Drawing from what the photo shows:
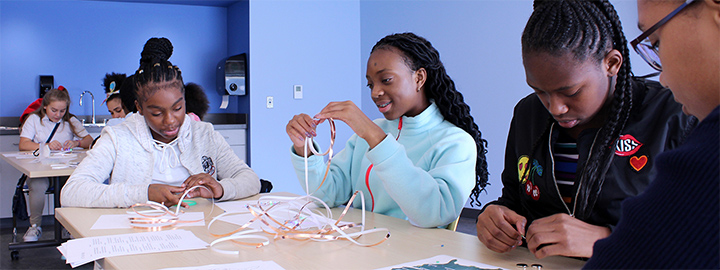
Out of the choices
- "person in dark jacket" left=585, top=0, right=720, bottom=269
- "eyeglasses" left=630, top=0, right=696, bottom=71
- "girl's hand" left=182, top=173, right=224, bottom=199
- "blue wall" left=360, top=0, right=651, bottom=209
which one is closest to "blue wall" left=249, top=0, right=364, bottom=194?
"blue wall" left=360, top=0, right=651, bottom=209

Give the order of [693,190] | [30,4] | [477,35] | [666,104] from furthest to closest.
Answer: [30,4] < [477,35] < [666,104] < [693,190]

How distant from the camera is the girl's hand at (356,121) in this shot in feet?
4.74

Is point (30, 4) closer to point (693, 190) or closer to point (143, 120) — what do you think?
point (143, 120)

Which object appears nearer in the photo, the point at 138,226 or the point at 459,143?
the point at 138,226

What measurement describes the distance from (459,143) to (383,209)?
0.36 metres

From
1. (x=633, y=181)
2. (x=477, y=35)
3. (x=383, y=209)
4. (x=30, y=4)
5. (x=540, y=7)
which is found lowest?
(x=383, y=209)

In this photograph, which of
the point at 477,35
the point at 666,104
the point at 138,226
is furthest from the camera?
the point at 477,35

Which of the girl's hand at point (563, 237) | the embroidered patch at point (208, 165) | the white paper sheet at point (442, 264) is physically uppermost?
the girl's hand at point (563, 237)

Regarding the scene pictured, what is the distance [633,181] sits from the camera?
111 centimetres

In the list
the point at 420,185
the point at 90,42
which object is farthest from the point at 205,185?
the point at 90,42

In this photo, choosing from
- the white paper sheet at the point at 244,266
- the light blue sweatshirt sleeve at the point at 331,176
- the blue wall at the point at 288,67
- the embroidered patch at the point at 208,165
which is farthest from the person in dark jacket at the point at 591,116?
the blue wall at the point at 288,67

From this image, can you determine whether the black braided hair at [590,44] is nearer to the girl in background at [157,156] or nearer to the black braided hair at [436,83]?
the black braided hair at [436,83]

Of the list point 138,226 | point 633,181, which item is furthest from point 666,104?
point 138,226

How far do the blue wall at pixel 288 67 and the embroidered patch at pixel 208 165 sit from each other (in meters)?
2.95
